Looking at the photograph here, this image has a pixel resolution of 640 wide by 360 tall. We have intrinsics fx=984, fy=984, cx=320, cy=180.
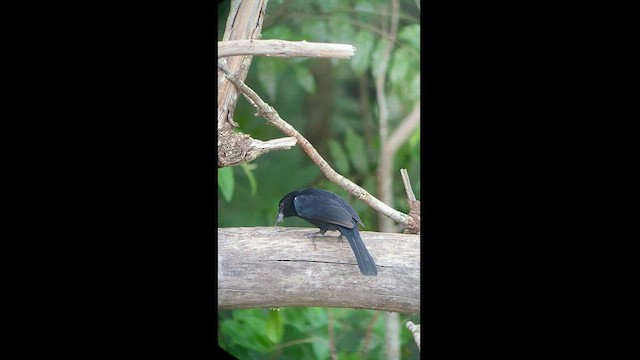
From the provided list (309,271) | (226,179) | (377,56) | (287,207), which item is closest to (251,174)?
(226,179)

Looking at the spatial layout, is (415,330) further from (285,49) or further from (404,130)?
(285,49)

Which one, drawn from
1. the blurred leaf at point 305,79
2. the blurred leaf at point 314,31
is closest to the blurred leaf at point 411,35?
the blurred leaf at point 314,31

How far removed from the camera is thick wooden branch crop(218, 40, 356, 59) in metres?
3.29

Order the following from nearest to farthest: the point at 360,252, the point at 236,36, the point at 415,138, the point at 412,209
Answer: the point at 415,138, the point at 360,252, the point at 412,209, the point at 236,36

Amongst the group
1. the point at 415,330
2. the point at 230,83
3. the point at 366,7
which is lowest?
the point at 415,330

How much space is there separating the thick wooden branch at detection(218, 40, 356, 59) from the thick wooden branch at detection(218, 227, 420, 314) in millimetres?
619

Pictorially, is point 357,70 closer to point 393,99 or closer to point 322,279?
point 393,99

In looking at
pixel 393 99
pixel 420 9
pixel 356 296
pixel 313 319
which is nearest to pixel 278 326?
pixel 313 319

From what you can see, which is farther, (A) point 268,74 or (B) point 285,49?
(A) point 268,74

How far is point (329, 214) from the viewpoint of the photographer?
3.31 meters

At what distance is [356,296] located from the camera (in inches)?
→ 132

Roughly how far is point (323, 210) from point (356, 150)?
0.23 m

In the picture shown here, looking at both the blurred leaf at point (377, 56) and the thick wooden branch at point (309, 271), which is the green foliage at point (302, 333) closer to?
the thick wooden branch at point (309, 271)

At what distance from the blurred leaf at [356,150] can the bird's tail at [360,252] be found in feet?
0.71
